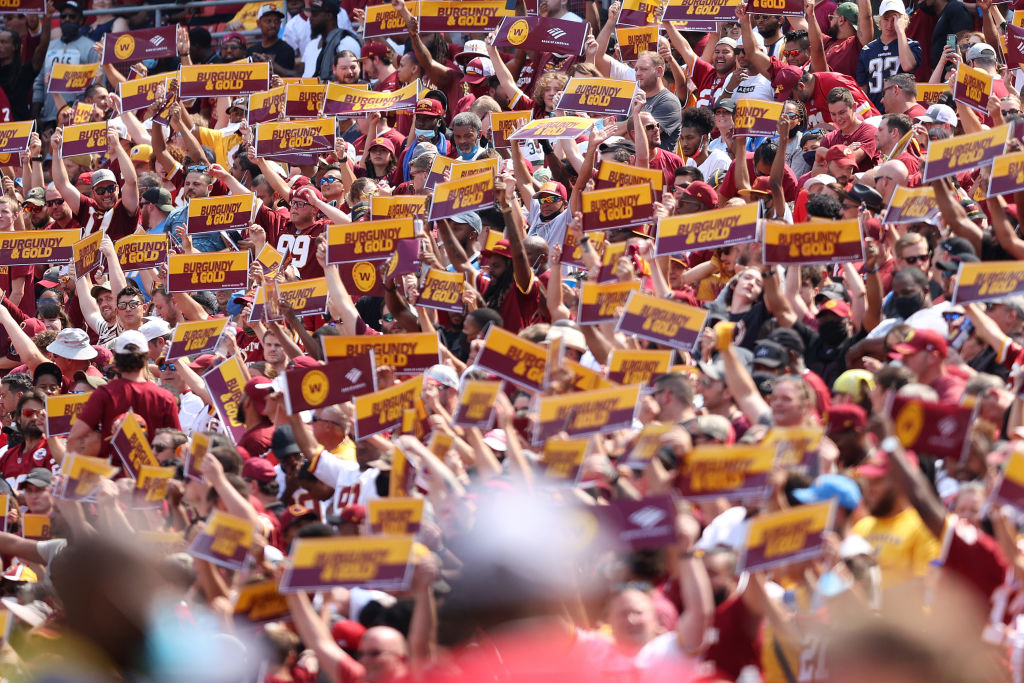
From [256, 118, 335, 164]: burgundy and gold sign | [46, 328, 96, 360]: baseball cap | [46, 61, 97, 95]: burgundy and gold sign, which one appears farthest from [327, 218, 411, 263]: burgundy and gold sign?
[46, 61, 97, 95]: burgundy and gold sign

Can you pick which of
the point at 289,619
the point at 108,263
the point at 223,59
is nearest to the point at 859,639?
the point at 289,619

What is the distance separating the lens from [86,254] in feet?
39.1

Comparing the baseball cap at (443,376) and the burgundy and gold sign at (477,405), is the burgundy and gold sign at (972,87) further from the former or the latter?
the burgundy and gold sign at (477,405)

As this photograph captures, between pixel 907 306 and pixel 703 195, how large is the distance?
2165 mm

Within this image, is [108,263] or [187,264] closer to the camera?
[187,264]

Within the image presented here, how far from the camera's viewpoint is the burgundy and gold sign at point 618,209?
9.89 m

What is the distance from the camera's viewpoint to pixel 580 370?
822 centimetres

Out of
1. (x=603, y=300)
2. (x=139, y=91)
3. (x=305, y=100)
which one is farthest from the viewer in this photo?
(x=139, y=91)

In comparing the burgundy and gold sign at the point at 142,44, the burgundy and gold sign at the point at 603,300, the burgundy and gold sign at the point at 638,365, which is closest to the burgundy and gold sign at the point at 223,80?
the burgundy and gold sign at the point at 142,44

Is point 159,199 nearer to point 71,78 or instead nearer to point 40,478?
point 71,78

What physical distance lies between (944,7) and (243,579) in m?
8.36

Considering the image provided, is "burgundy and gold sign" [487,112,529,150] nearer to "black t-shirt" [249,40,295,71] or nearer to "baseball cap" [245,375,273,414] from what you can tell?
"baseball cap" [245,375,273,414]

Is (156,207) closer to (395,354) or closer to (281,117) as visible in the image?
(281,117)

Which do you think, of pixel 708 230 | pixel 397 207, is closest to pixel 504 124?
pixel 397 207
